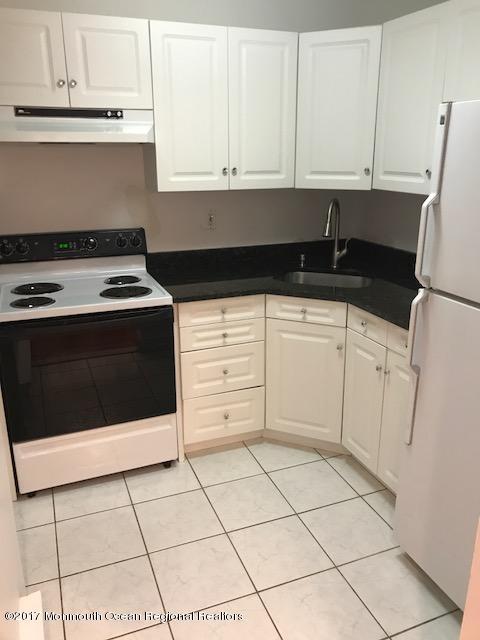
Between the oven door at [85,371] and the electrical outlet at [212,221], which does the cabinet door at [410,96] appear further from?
the oven door at [85,371]

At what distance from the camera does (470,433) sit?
1.60 metres

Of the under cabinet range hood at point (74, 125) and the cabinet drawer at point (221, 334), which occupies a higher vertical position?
the under cabinet range hood at point (74, 125)

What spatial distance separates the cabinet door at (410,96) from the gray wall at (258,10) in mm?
584

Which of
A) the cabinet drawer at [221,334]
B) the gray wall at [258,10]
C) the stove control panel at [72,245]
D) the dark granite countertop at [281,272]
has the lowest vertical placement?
the cabinet drawer at [221,334]

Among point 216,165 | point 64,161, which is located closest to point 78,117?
point 64,161

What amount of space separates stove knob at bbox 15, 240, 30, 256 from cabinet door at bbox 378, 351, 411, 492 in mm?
1854

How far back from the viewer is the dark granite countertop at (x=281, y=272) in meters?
2.49

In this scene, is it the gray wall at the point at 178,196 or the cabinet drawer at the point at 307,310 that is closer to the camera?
the cabinet drawer at the point at 307,310

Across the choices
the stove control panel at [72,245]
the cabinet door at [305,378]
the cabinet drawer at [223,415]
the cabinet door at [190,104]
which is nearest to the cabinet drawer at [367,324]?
the cabinet door at [305,378]

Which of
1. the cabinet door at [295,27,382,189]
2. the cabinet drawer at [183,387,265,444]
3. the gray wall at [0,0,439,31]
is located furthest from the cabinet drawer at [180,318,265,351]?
the gray wall at [0,0,439,31]

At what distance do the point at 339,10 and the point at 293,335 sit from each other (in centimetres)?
190

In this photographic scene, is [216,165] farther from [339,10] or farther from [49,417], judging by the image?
[49,417]

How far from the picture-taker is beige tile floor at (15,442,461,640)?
1797 mm

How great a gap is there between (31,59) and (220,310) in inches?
55.0
